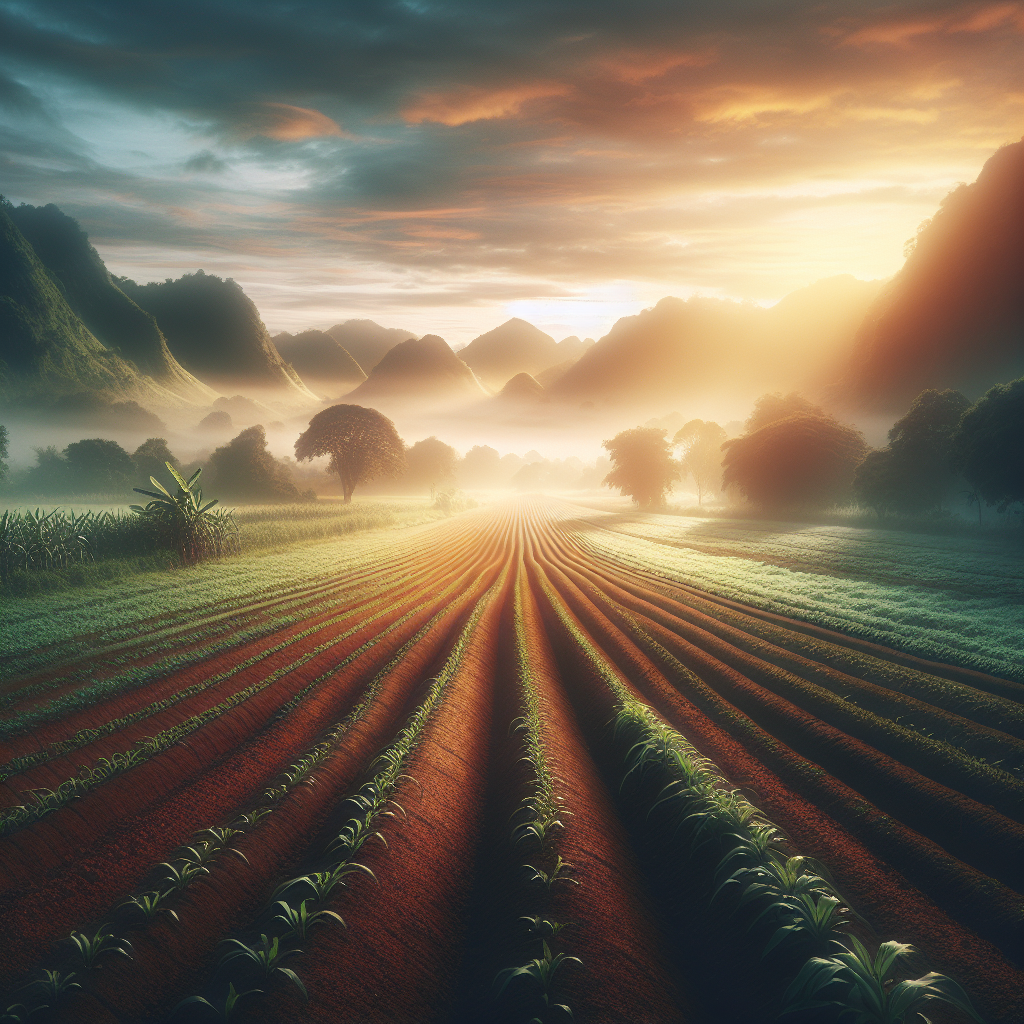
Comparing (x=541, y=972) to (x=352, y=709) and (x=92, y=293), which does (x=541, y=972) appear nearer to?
(x=352, y=709)

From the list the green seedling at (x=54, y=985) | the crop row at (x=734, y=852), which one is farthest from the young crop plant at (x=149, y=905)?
the crop row at (x=734, y=852)

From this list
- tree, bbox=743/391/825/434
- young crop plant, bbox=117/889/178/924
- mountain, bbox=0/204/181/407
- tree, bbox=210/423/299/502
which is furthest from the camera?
tree, bbox=743/391/825/434

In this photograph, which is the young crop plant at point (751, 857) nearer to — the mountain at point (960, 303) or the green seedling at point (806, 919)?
the green seedling at point (806, 919)

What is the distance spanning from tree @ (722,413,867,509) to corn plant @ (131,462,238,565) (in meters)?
44.1

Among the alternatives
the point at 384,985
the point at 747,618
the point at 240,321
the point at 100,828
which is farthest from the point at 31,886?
the point at 240,321

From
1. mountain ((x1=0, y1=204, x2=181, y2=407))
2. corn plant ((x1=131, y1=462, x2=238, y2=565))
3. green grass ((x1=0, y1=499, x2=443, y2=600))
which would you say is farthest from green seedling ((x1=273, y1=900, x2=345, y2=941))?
mountain ((x1=0, y1=204, x2=181, y2=407))

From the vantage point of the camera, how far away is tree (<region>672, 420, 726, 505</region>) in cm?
6638

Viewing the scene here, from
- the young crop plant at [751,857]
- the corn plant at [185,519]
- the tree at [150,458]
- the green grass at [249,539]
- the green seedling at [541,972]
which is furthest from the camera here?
the tree at [150,458]

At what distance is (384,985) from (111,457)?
55.3 meters

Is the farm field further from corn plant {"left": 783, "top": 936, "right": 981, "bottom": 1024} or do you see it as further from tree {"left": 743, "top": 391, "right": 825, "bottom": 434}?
tree {"left": 743, "top": 391, "right": 825, "bottom": 434}

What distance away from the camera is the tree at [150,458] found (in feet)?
153

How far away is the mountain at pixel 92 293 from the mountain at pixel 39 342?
6.75 metres

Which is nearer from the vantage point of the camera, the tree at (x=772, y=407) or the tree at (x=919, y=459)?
the tree at (x=919, y=459)

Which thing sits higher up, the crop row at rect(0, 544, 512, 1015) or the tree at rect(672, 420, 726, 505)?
the tree at rect(672, 420, 726, 505)
